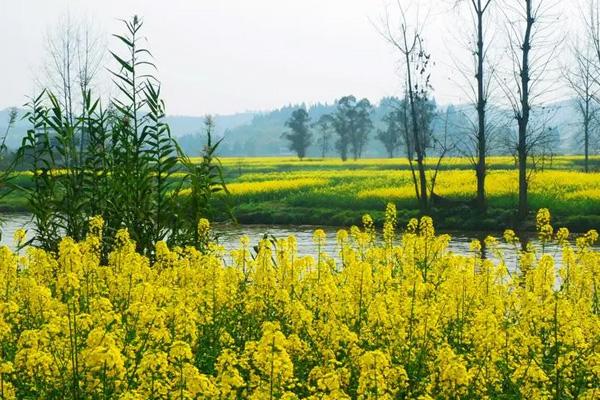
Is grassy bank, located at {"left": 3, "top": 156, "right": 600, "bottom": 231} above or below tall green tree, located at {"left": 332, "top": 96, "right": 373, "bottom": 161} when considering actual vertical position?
below

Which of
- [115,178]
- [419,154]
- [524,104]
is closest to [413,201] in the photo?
[419,154]

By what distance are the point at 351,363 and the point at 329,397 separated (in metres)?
1.78

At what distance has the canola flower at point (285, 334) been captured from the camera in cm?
479

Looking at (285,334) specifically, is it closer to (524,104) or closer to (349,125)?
(524,104)

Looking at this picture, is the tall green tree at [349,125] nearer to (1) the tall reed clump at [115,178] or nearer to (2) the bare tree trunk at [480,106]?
(2) the bare tree trunk at [480,106]

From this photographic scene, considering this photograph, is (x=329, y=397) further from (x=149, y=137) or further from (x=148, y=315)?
(x=149, y=137)

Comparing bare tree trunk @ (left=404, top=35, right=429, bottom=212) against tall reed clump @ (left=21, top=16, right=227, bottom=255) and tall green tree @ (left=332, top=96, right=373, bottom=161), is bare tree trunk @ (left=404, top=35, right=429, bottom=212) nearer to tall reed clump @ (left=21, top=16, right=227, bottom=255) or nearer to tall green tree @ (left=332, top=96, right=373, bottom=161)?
tall reed clump @ (left=21, top=16, right=227, bottom=255)

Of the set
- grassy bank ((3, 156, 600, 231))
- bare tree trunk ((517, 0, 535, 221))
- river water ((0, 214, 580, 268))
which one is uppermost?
bare tree trunk ((517, 0, 535, 221))

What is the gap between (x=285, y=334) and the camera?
7.84 metres

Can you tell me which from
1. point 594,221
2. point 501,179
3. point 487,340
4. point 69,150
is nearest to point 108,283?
point 69,150

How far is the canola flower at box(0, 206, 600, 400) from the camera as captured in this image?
15.7 feet

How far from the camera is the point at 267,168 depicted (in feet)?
254

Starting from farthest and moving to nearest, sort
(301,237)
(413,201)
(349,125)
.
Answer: (349,125) < (413,201) < (301,237)

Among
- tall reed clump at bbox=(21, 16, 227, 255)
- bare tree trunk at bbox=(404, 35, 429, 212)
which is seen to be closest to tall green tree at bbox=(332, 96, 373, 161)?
bare tree trunk at bbox=(404, 35, 429, 212)
